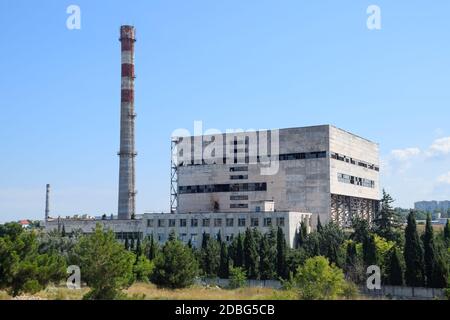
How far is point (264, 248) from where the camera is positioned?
6062 cm

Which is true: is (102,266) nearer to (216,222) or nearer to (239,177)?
(216,222)

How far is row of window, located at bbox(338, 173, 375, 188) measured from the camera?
3568 inches

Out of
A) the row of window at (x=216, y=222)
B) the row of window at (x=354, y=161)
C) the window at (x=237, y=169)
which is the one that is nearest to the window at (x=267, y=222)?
the row of window at (x=216, y=222)

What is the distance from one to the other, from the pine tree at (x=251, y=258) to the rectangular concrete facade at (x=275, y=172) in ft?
77.9

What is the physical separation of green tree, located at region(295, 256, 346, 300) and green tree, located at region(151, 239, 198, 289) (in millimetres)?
13415

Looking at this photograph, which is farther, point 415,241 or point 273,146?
point 273,146

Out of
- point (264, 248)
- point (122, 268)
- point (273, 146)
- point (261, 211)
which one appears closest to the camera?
point (122, 268)

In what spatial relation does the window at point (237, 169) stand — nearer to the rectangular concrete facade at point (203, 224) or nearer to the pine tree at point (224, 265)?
the rectangular concrete facade at point (203, 224)

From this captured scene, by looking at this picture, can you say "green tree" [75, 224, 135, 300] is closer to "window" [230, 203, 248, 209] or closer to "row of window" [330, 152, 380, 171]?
"window" [230, 203, 248, 209]
